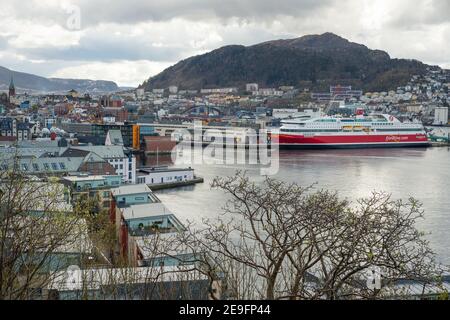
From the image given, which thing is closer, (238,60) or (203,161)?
(203,161)

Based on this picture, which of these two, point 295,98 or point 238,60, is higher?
point 238,60

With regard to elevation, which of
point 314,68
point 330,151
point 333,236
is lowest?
point 330,151

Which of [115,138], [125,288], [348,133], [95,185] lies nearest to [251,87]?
[348,133]

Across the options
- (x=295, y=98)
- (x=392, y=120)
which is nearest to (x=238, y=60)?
(x=295, y=98)

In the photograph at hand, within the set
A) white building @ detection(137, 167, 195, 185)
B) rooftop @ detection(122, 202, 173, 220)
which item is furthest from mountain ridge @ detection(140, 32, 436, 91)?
rooftop @ detection(122, 202, 173, 220)

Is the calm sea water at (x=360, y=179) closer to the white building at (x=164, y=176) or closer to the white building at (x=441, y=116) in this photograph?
the white building at (x=164, y=176)

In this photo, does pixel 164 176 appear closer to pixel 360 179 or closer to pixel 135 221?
pixel 360 179

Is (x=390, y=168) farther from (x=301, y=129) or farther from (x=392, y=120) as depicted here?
(x=392, y=120)
